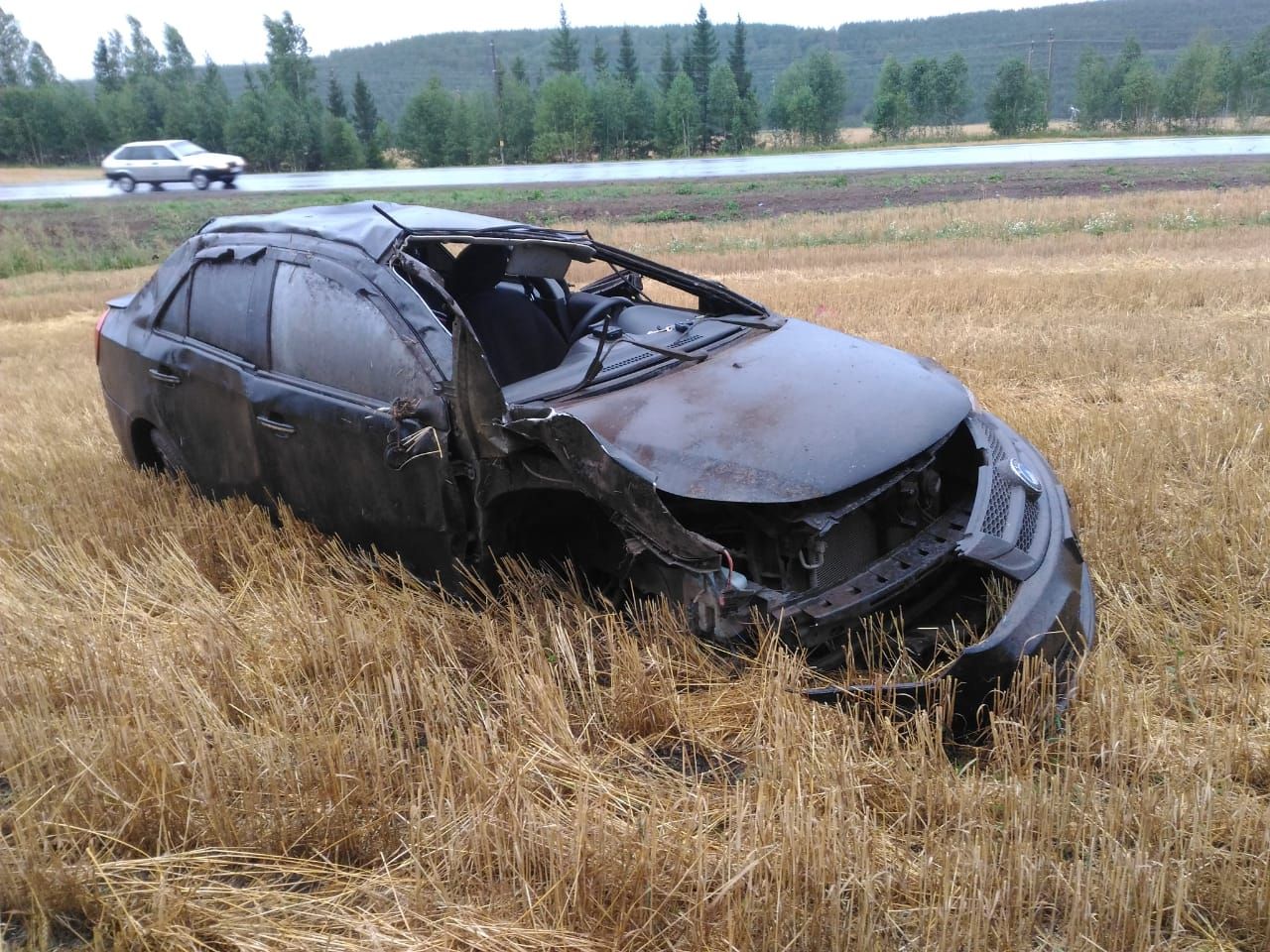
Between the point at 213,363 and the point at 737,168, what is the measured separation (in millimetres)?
34389

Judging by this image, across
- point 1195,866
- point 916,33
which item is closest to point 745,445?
point 1195,866

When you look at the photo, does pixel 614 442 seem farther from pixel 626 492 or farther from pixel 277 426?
pixel 277 426

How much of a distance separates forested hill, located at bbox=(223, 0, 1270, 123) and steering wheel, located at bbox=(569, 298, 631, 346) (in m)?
109

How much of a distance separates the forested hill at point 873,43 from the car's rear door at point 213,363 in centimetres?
10937

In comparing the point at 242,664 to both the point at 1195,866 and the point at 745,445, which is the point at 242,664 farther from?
the point at 1195,866

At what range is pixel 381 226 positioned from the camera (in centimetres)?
427

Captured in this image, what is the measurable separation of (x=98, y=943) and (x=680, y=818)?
1.44 m

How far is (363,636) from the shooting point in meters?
3.60

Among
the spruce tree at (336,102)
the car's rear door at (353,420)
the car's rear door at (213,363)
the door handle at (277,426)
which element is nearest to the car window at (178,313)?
the car's rear door at (213,363)

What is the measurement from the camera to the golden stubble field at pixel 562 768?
7.80ft

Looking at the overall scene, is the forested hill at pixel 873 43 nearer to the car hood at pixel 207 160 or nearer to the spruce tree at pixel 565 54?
the spruce tree at pixel 565 54

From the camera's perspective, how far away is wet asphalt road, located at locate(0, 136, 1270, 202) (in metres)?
32.9

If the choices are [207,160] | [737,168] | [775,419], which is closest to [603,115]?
[737,168]

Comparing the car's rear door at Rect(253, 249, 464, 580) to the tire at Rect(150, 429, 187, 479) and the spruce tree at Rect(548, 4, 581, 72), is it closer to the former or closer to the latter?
the tire at Rect(150, 429, 187, 479)
